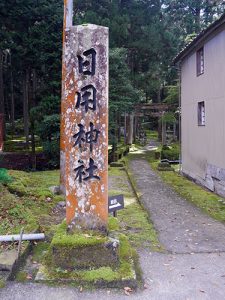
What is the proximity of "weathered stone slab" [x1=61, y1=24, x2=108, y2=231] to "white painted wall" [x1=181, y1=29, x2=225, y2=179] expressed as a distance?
Result: 723 cm

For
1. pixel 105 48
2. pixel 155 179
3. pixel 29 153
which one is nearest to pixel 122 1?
pixel 29 153

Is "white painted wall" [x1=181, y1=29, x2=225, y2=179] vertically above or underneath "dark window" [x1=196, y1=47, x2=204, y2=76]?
underneath

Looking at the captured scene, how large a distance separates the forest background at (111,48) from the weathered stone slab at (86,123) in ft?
36.3

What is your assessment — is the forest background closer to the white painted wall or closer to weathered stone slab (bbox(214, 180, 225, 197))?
the white painted wall

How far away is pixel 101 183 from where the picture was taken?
17.7ft

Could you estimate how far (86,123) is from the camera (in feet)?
17.5

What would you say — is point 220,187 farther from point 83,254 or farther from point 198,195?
point 83,254

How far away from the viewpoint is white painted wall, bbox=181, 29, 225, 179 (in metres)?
11.8

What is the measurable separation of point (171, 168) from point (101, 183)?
14.0 metres

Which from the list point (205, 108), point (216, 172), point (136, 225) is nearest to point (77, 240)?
point (136, 225)

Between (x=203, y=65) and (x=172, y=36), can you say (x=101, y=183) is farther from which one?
(x=172, y=36)

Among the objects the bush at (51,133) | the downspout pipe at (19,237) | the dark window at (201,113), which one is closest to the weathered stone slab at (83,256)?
the downspout pipe at (19,237)

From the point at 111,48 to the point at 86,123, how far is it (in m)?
17.0

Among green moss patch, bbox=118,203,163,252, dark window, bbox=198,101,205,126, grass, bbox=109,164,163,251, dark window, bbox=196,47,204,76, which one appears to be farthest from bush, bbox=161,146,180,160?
green moss patch, bbox=118,203,163,252
